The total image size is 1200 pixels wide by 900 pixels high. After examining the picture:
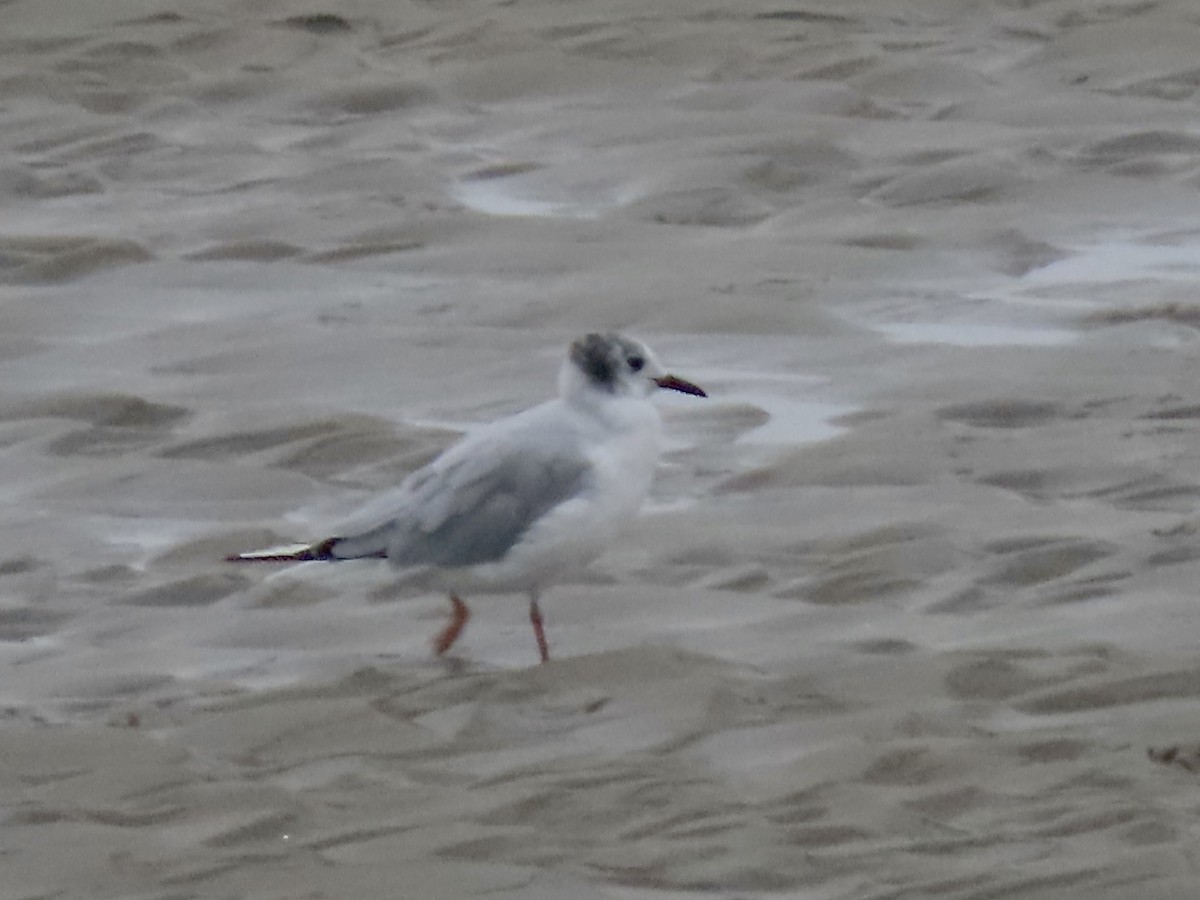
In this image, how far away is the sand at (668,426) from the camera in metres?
4.93

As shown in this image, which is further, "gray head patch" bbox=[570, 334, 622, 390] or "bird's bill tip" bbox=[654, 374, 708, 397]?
"bird's bill tip" bbox=[654, 374, 708, 397]

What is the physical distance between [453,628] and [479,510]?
10.6 inches

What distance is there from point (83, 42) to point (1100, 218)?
4.73m

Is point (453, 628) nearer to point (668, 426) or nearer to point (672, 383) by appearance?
point (672, 383)

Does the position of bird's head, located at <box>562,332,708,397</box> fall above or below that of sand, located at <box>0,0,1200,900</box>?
above

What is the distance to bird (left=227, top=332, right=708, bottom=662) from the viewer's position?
20.3 feet

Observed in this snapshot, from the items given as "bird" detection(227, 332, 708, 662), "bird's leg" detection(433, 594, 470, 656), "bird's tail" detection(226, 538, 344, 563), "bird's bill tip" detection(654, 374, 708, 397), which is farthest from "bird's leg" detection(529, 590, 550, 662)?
"bird's bill tip" detection(654, 374, 708, 397)

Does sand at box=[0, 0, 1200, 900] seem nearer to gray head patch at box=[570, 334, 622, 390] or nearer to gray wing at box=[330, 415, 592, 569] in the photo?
gray wing at box=[330, 415, 592, 569]

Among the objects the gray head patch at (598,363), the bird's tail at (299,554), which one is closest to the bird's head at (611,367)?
the gray head patch at (598,363)

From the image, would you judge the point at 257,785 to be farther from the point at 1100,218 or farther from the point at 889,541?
the point at 1100,218

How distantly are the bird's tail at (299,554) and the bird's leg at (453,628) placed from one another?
11.1 inches

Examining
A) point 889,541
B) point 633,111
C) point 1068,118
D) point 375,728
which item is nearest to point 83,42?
point 633,111

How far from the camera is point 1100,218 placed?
9617mm

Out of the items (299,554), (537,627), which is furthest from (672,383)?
(299,554)
